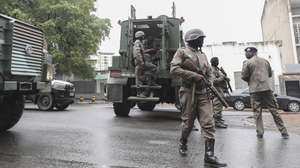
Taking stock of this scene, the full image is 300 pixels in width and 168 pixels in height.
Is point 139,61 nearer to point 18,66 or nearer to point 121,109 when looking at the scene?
point 121,109

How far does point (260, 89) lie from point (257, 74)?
31 cm

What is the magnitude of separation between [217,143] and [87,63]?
20.1m

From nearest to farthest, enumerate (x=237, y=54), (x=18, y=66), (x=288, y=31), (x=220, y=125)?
1. (x=18, y=66)
2. (x=220, y=125)
3. (x=237, y=54)
4. (x=288, y=31)

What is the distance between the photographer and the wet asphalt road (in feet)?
13.2

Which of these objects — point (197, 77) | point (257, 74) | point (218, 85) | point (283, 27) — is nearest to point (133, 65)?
point (218, 85)

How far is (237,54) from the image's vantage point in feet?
101

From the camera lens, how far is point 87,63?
80.6 feet

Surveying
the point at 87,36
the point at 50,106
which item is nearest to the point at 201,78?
the point at 50,106

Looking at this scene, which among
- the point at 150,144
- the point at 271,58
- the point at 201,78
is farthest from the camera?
the point at 271,58

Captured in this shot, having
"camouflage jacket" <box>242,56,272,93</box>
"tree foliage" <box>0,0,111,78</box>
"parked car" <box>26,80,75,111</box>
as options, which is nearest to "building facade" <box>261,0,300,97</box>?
"tree foliage" <box>0,0,111,78</box>

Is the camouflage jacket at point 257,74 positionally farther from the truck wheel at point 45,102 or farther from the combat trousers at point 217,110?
the truck wheel at point 45,102

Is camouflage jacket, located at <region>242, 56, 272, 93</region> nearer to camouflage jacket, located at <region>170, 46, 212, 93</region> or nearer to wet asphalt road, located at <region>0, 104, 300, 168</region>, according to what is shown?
wet asphalt road, located at <region>0, 104, 300, 168</region>

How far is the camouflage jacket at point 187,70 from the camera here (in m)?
4.38

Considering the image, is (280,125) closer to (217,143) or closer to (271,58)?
(217,143)
